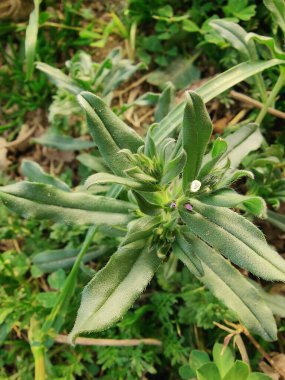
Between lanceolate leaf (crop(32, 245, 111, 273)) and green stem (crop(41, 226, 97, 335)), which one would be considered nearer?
green stem (crop(41, 226, 97, 335))

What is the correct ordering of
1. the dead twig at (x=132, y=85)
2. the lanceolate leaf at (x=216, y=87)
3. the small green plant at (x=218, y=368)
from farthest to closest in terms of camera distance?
the dead twig at (x=132, y=85), the lanceolate leaf at (x=216, y=87), the small green plant at (x=218, y=368)

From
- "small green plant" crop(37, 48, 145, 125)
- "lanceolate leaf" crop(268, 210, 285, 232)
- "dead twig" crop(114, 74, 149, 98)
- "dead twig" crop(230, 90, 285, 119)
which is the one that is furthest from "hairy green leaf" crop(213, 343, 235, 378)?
"dead twig" crop(114, 74, 149, 98)

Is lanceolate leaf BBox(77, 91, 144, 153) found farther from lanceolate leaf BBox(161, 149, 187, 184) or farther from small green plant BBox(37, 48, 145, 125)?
small green plant BBox(37, 48, 145, 125)

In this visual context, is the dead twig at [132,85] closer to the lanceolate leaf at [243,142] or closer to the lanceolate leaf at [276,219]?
the lanceolate leaf at [243,142]

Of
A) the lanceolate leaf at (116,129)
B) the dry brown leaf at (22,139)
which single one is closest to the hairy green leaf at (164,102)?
the lanceolate leaf at (116,129)

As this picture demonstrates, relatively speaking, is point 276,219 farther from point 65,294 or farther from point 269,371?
point 65,294

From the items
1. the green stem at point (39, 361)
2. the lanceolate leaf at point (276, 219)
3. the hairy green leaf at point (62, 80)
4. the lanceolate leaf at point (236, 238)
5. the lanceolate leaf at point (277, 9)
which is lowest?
the green stem at point (39, 361)

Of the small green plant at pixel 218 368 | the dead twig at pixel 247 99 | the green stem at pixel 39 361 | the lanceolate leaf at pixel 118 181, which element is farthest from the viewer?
the dead twig at pixel 247 99
